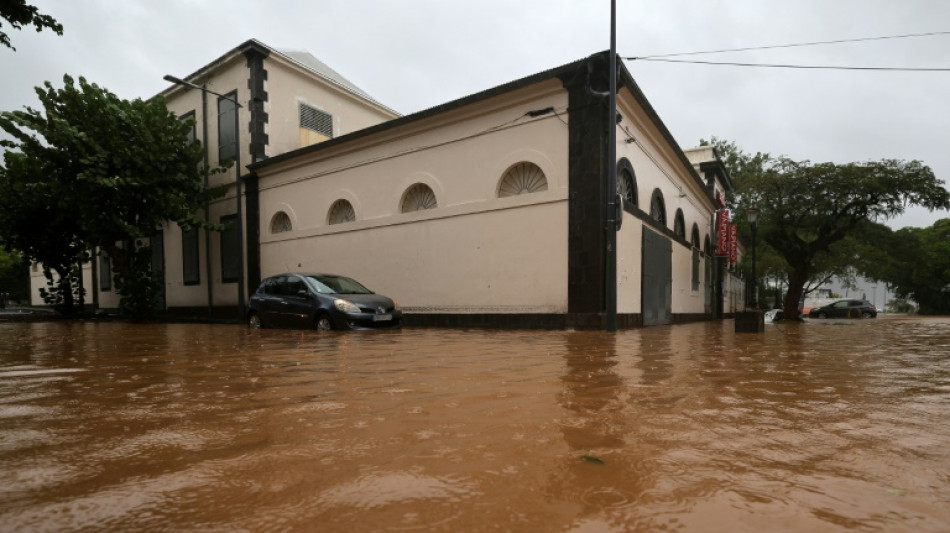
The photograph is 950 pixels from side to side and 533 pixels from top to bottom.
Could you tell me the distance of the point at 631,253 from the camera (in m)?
12.5

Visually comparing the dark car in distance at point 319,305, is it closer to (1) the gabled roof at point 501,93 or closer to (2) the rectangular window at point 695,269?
(1) the gabled roof at point 501,93

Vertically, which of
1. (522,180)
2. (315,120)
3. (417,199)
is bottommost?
(417,199)

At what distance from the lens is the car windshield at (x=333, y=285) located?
10.4m

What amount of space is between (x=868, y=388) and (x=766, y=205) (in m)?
19.8

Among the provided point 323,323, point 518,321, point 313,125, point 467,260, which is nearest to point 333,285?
point 323,323

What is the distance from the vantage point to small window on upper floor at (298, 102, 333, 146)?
18.6 metres

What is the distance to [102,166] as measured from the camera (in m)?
14.6

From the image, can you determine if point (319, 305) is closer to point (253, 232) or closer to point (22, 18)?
point (22, 18)

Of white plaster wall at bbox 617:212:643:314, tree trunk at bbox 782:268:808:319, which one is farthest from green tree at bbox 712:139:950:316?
white plaster wall at bbox 617:212:643:314

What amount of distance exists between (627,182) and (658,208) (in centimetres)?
305

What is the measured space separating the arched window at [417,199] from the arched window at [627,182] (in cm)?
Result: 487

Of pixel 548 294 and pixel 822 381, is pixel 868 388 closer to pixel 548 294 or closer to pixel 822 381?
pixel 822 381

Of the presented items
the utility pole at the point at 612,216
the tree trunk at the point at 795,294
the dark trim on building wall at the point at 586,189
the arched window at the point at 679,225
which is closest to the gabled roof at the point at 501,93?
the dark trim on building wall at the point at 586,189

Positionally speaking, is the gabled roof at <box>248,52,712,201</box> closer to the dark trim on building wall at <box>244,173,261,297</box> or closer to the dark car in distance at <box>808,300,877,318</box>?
the dark trim on building wall at <box>244,173,261,297</box>
